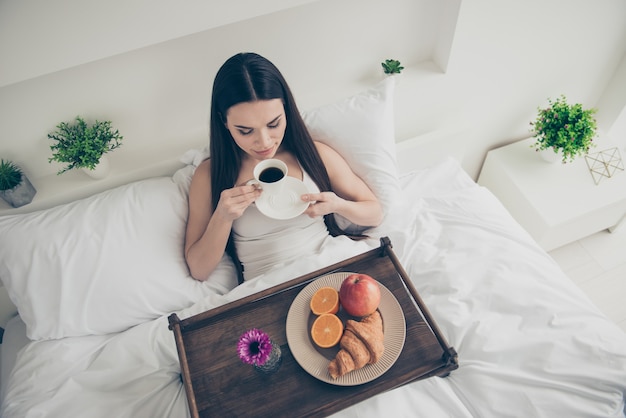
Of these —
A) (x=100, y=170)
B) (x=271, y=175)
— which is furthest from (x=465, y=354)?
(x=100, y=170)

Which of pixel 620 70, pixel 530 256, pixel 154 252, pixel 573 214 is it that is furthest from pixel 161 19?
pixel 620 70

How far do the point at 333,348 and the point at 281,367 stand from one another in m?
0.14

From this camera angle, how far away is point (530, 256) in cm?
125

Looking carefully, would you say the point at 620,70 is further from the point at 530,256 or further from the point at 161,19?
the point at 161,19

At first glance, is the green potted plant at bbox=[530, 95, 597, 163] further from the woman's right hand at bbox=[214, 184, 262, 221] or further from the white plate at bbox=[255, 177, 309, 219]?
the woman's right hand at bbox=[214, 184, 262, 221]

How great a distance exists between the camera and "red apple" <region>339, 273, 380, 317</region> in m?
0.94

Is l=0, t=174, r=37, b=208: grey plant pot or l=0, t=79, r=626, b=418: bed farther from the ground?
l=0, t=174, r=37, b=208: grey plant pot

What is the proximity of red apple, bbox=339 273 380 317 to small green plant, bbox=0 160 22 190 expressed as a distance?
1128 mm

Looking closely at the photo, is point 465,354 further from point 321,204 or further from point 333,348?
point 321,204

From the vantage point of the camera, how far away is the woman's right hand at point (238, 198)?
106 centimetres

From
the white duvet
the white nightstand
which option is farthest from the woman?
the white nightstand

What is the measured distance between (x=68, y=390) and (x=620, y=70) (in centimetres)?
255

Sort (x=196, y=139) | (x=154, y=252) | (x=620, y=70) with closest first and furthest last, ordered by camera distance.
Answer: (x=154, y=252)
(x=196, y=139)
(x=620, y=70)

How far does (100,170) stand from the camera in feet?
4.40
